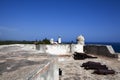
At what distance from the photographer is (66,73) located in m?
8.76

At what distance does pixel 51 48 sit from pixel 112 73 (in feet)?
30.1

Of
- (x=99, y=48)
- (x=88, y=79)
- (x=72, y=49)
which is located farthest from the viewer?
(x=72, y=49)

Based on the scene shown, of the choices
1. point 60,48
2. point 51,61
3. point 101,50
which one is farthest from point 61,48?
point 51,61

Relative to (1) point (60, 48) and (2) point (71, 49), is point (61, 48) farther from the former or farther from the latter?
(2) point (71, 49)

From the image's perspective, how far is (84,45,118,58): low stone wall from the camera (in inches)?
594

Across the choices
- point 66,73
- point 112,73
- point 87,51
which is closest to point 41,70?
point 66,73

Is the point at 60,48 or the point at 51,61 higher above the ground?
the point at 60,48

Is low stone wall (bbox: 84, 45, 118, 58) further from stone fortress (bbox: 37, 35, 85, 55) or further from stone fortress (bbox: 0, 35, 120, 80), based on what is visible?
stone fortress (bbox: 37, 35, 85, 55)

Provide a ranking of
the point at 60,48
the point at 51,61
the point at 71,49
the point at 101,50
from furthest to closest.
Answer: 1. the point at 71,49
2. the point at 60,48
3. the point at 101,50
4. the point at 51,61

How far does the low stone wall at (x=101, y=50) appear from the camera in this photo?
15.1 meters

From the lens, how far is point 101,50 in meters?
16.5

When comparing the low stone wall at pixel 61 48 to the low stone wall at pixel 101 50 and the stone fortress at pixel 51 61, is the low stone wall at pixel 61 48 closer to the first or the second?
the stone fortress at pixel 51 61

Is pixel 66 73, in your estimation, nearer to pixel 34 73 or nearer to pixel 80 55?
pixel 34 73

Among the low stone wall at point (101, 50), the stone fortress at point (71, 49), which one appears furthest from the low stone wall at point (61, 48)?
the low stone wall at point (101, 50)
